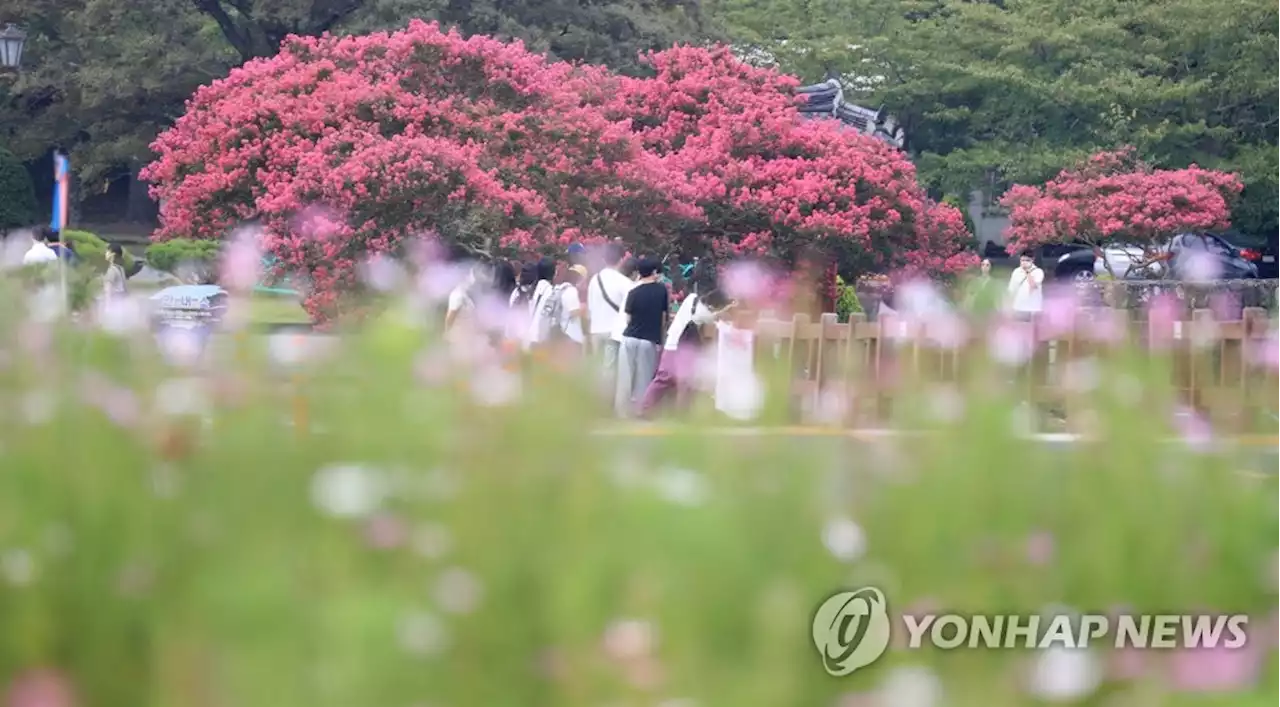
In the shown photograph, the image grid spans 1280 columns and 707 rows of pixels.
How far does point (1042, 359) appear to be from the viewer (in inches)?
300

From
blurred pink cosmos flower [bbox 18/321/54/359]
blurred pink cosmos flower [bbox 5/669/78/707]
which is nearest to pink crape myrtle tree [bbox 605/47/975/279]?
blurred pink cosmos flower [bbox 18/321/54/359]

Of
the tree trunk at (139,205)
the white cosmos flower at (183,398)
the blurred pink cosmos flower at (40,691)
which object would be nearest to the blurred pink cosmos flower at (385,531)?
the blurred pink cosmos flower at (40,691)

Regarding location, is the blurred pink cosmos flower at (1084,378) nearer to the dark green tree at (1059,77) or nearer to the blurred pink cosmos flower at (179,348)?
the blurred pink cosmos flower at (179,348)

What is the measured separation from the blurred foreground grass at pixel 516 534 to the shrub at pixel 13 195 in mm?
24574

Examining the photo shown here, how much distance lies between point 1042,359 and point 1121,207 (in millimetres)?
13362

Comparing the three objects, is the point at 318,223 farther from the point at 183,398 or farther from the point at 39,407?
the point at 39,407

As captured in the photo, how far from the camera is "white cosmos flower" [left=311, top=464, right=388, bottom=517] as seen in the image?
2.12 m

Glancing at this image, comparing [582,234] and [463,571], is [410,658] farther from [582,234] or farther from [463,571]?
[582,234]

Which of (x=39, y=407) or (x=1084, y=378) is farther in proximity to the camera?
(x=1084, y=378)

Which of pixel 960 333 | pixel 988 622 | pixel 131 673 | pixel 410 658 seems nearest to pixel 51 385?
pixel 131 673

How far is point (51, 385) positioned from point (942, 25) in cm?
2585

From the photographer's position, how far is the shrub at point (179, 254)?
57.3 feet

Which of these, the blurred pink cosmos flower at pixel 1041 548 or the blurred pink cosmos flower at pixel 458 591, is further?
the blurred pink cosmos flower at pixel 1041 548
